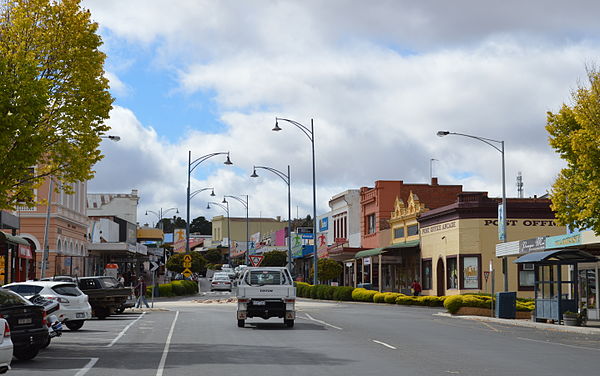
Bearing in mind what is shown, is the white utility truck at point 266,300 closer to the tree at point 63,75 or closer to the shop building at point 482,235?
the tree at point 63,75

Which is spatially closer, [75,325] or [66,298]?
[66,298]

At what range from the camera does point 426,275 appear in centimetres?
5919

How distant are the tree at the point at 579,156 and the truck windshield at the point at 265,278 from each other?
9445 mm

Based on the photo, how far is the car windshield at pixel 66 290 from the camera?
997 inches

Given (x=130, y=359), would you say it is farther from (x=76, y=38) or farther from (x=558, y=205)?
(x=558, y=205)

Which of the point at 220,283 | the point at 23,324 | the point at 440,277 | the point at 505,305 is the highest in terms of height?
the point at 440,277

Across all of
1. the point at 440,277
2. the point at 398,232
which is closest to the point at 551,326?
the point at 440,277

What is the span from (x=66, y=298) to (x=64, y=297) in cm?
7

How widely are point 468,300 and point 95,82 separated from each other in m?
22.0

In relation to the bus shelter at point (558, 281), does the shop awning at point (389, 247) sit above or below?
above

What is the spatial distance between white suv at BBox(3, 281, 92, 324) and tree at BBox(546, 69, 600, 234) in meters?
15.5

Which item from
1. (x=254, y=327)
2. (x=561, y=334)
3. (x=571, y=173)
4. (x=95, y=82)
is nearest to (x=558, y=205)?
(x=571, y=173)

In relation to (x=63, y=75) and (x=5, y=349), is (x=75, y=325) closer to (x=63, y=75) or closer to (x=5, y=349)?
(x=63, y=75)

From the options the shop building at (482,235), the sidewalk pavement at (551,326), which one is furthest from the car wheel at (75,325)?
the shop building at (482,235)
